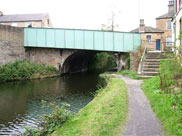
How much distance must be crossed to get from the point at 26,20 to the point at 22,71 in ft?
66.8

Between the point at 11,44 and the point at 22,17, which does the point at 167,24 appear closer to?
the point at 11,44

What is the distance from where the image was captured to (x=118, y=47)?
2006cm

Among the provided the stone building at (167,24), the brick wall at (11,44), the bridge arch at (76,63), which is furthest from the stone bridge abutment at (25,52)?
the stone building at (167,24)

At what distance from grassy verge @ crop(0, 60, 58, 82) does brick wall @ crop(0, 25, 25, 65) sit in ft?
3.49

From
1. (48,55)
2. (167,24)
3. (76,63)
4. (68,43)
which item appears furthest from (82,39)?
(167,24)

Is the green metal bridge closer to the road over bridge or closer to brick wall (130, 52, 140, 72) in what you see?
the road over bridge

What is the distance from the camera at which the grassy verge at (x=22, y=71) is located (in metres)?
18.5

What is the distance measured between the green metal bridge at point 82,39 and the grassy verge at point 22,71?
280cm

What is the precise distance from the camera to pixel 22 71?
768 inches

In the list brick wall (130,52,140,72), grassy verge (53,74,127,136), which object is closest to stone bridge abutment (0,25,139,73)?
brick wall (130,52,140,72)

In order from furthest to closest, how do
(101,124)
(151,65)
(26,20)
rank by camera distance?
(26,20), (151,65), (101,124)

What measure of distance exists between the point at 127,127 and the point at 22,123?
4.24 metres

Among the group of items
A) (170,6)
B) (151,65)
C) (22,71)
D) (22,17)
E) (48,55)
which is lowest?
(22,71)

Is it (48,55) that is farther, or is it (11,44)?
(48,55)
